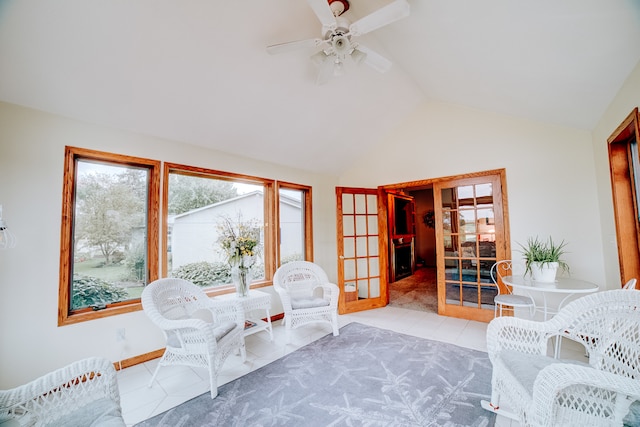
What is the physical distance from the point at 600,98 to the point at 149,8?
398 centimetres

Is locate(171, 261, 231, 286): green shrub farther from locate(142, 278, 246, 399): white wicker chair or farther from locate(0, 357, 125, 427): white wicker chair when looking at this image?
locate(0, 357, 125, 427): white wicker chair

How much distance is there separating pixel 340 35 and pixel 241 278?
8.51 feet

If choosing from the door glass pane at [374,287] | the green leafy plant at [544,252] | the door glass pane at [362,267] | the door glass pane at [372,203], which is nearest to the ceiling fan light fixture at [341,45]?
the green leafy plant at [544,252]

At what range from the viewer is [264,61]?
8.52 ft

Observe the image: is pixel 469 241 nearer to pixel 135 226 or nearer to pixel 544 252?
pixel 544 252

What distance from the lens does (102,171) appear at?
8.72 feet

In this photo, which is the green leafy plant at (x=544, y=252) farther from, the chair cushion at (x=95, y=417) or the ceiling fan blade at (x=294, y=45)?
the chair cushion at (x=95, y=417)

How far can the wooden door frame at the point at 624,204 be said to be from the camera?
95.0 inches

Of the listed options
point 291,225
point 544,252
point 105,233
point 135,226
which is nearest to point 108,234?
point 105,233

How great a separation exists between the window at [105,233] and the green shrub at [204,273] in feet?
1.24

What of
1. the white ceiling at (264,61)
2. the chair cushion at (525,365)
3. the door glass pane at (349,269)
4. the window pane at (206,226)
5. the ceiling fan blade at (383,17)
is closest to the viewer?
the chair cushion at (525,365)

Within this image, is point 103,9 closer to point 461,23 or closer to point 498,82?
point 461,23

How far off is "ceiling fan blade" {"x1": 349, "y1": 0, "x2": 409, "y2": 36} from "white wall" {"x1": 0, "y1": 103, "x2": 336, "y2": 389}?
2.55 m

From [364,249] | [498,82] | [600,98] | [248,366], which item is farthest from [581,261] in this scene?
[248,366]
